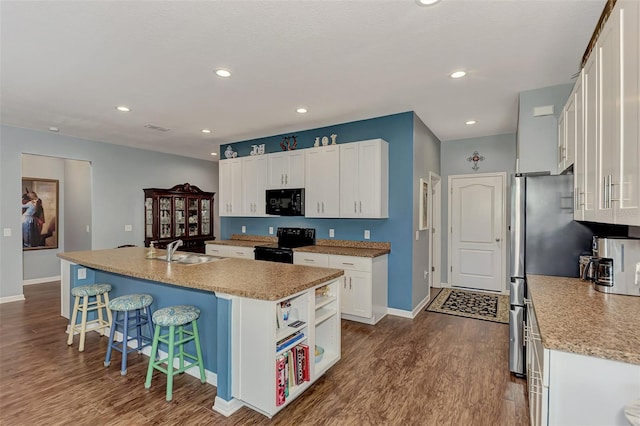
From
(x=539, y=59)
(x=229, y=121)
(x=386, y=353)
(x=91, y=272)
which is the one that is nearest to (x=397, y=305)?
(x=386, y=353)

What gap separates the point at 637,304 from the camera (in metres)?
1.84

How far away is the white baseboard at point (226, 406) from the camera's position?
2.26m

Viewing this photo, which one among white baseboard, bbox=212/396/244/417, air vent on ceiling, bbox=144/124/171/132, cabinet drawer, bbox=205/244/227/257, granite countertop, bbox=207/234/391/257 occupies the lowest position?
white baseboard, bbox=212/396/244/417

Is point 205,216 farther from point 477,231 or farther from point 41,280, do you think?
point 477,231

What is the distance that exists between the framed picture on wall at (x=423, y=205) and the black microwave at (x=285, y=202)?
5.63 feet

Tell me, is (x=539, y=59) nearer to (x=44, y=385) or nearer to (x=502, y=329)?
(x=502, y=329)

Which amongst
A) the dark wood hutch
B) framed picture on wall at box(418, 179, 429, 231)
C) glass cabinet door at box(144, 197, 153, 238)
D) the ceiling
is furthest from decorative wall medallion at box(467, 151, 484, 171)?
glass cabinet door at box(144, 197, 153, 238)

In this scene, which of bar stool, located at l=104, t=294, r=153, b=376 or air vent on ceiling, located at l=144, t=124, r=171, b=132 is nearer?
bar stool, located at l=104, t=294, r=153, b=376

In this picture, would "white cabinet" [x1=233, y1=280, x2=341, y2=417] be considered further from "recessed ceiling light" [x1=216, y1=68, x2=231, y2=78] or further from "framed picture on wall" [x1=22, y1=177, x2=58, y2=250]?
"framed picture on wall" [x1=22, y1=177, x2=58, y2=250]

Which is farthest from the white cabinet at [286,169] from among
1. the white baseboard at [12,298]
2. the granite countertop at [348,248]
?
the white baseboard at [12,298]

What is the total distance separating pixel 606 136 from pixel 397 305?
323 centimetres

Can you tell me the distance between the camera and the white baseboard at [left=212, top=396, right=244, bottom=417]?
2258mm

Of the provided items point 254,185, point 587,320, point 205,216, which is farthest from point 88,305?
point 587,320

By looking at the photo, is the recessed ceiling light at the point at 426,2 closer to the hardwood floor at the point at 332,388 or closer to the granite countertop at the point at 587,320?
the granite countertop at the point at 587,320
